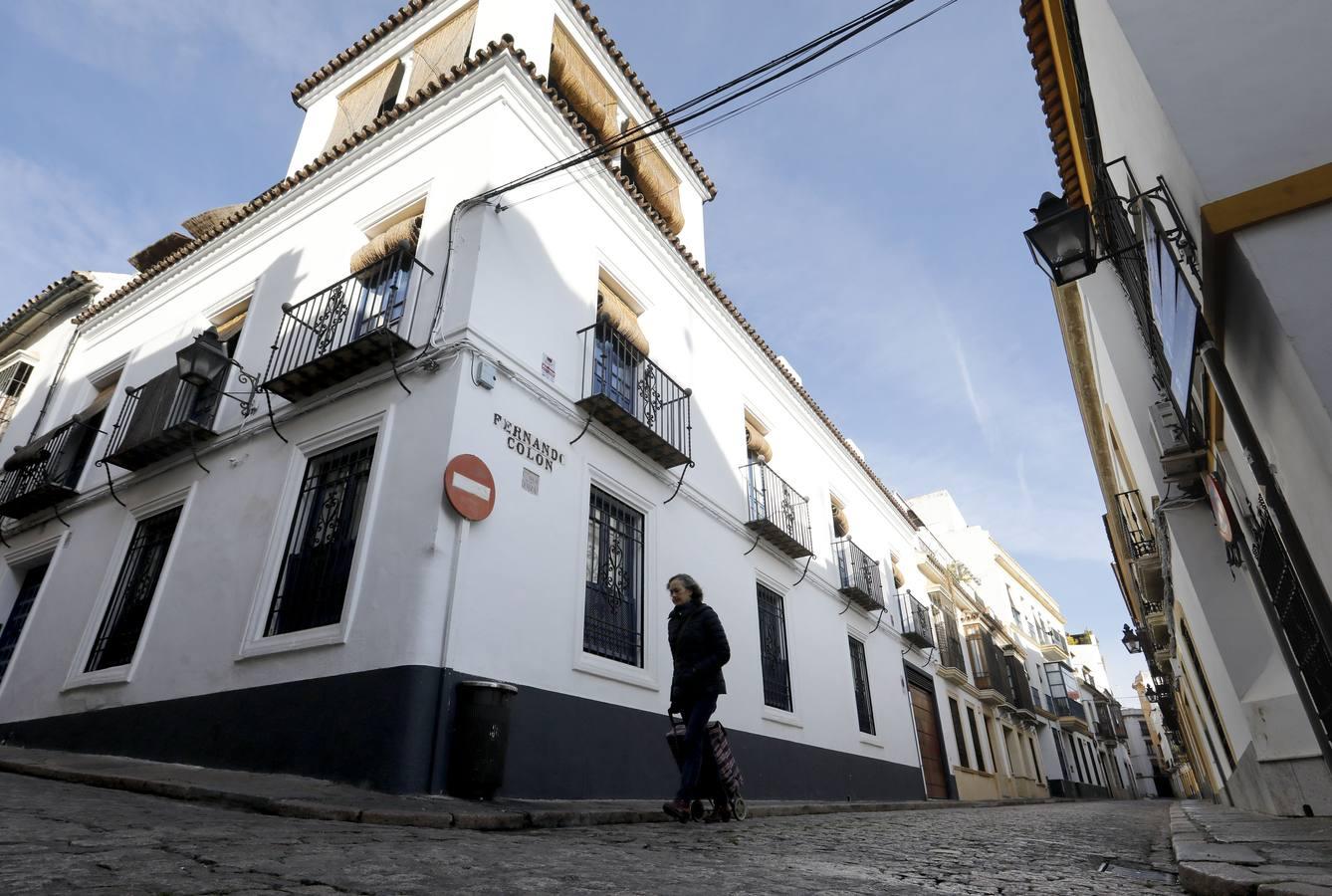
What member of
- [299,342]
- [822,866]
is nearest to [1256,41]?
[822,866]

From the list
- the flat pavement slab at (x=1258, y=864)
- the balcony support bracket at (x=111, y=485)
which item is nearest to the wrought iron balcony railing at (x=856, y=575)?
the flat pavement slab at (x=1258, y=864)

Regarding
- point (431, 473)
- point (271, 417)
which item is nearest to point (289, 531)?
point (271, 417)

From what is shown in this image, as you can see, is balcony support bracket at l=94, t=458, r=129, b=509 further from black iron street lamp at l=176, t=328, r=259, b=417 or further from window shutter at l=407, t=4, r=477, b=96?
window shutter at l=407, t=4, r=477, b=96

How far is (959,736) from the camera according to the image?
57.3 ft

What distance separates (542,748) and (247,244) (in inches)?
325

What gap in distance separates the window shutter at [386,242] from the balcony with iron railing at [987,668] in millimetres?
18275

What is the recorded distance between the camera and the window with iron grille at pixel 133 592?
7.96 m

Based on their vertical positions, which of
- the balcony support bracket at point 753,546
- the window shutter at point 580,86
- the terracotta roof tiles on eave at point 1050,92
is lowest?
the balcony support bracket at point 753,546

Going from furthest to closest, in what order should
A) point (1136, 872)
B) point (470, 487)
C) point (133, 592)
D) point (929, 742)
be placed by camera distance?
point (929, 742) → point (133, 592) → point (470, 487) → point (1136, 872)

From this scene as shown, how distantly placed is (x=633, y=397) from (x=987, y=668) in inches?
646

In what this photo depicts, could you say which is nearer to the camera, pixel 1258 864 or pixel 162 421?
pixel 1258 864

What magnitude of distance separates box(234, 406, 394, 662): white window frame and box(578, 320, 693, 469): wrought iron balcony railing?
210 cm

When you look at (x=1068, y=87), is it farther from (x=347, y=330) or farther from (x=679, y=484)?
(x=347, y=330)

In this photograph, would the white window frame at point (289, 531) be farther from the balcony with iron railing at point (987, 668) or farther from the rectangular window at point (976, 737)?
Result: the balcony with iron railing at point (987, 668)
